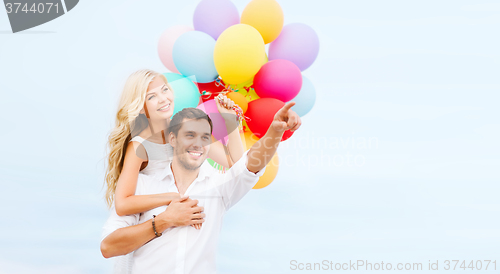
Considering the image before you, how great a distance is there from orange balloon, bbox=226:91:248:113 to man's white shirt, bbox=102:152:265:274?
2.72 feet

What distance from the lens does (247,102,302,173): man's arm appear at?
1.48 m

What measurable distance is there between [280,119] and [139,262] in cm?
85

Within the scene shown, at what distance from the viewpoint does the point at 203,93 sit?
259cm

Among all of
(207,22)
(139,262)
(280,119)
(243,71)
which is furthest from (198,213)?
(207,22)

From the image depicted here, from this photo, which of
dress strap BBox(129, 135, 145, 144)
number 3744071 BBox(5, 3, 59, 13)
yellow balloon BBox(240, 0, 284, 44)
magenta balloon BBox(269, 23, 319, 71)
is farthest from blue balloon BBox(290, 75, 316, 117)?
number 3744071 BBox(5, 3, 59, 13)

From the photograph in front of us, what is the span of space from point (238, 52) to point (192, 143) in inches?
32.5

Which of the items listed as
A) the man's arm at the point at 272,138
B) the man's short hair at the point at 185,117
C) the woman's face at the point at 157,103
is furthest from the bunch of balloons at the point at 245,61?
the man's arm at the point at 272,138

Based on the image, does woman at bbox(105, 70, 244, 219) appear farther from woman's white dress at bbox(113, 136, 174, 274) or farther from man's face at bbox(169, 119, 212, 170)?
man's face at bbox(169, 119, 212, 170)

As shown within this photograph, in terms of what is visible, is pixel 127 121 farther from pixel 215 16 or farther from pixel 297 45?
pixel 297 45

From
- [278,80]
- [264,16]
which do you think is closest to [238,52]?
[278,80]

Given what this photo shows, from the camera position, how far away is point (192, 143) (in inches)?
67.8

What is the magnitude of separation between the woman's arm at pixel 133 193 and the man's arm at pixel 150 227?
67mm

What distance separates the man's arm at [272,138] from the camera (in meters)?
1.48

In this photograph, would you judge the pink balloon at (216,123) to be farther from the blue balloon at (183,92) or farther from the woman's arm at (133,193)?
the woman's arm at (133,193)
